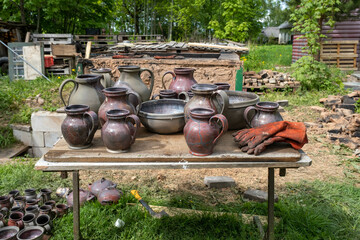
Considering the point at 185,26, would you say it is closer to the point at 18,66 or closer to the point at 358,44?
the point at 358,44

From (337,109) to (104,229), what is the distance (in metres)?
5.28

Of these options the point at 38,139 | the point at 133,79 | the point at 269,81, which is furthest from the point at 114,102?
the point at 269,81

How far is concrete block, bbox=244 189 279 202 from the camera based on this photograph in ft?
11.5

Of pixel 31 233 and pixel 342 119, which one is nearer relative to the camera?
pixel 31 233

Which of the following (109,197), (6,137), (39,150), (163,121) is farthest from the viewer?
(6,137)

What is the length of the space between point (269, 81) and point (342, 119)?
2.74 m

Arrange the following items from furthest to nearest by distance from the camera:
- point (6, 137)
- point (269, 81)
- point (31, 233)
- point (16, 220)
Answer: point (269, 81), point (6, 137), point (16, 220), point (31, 233)

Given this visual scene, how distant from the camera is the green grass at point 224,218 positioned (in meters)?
2.93

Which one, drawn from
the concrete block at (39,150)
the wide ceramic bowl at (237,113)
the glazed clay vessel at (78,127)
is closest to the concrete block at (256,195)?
the wide ceramic bowl at (237,113)

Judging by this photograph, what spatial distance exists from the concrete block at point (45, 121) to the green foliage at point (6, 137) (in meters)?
0.58

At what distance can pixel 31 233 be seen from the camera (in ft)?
9.37

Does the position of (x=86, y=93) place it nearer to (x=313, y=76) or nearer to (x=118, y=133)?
(x=118, y=133)

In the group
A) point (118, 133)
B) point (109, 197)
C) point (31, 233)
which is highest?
point (118, 133)

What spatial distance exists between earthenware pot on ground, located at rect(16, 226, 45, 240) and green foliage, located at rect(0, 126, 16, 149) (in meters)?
3.26
